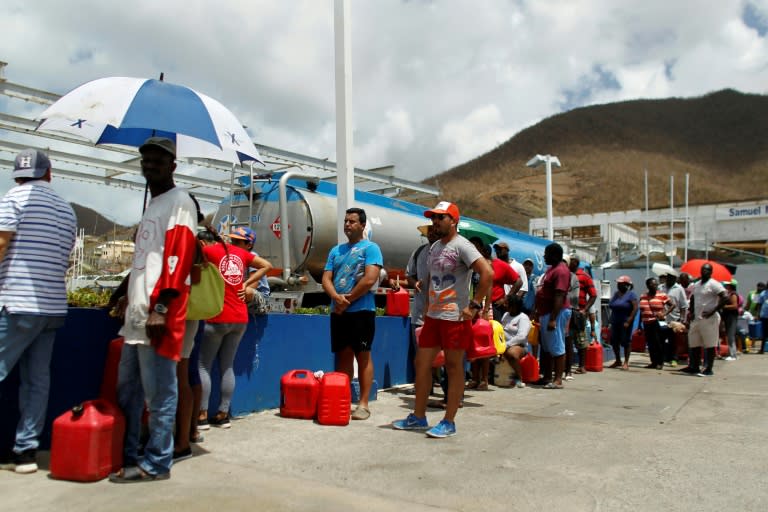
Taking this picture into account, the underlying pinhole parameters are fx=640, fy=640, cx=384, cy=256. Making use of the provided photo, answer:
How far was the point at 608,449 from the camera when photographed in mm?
4879

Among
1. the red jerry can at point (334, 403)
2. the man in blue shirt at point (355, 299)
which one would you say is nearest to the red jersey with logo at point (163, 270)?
the red jerry can at point (334, 403)

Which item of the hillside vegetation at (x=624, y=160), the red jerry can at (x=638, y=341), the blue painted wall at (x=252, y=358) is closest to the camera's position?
the blue painted wall at (x=252, y=358)

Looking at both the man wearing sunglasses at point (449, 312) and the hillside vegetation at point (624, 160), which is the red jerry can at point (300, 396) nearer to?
the man wearing sunglasses at point (449, 312)

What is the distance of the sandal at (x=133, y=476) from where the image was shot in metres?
3.79

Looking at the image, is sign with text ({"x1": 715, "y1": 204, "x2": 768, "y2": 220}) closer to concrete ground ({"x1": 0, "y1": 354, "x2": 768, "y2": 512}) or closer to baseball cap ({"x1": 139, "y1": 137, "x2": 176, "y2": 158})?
concrete ground ({"x1": 0, "y1": 354, "x2": 768, "y2": 512})

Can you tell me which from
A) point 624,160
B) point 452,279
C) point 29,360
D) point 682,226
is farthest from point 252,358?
point 624,160

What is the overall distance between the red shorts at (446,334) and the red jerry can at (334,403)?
0.80m

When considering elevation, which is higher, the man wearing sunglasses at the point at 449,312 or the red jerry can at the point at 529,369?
the man wearing sunglasses at the point at 449,312

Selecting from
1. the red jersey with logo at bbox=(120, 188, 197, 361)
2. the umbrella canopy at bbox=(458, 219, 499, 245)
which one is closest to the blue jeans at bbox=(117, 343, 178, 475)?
the red jersey with logo at bbox=(120, 188, 197, 361)

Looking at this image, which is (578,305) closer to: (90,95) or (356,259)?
(356,259)

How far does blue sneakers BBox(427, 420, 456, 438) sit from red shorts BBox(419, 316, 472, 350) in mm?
619

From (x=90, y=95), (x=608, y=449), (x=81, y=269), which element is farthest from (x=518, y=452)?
(x=81, y=269)

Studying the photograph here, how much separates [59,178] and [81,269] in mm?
2291

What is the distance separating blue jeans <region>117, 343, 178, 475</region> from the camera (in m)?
3.85
